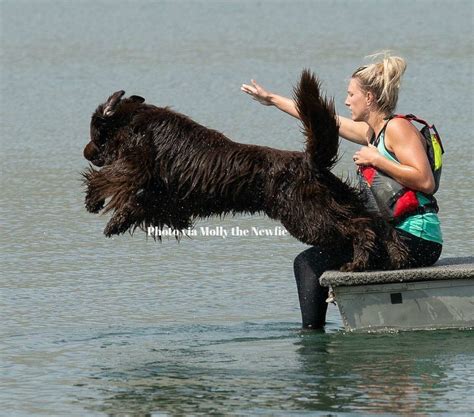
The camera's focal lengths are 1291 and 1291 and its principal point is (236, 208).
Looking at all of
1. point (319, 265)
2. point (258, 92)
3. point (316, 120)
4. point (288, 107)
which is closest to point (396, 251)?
point (319, 265)

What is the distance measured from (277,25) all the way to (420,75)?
8190mm

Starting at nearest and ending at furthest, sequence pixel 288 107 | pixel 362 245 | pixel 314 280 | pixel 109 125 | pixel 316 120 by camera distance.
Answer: pixel 316 120 < pixel 362 245 < pixel 109 125 < pixel 314 280 < pixel 288 107

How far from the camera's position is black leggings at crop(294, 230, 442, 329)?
6.84 meters

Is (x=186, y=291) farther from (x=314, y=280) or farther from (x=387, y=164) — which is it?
(x=387, y=164)

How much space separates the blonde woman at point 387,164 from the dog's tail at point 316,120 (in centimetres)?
22

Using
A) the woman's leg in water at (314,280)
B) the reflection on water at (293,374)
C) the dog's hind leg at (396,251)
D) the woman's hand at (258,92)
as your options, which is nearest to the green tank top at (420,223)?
the dog's hind leg at (396,251)

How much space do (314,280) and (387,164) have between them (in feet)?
2.51

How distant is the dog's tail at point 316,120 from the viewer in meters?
6.55

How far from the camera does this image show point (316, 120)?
6590mm

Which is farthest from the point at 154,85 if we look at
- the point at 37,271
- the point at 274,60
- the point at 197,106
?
the point at 37,271

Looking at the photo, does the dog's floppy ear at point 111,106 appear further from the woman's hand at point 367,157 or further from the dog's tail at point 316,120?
the woman's hand at point 367,157

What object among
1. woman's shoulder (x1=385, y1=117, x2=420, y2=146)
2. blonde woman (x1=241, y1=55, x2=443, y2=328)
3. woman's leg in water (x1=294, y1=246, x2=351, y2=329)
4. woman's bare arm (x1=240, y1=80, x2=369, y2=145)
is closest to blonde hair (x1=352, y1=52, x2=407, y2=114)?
blonde woman (x1=241, y1=55, x2=443, y2=328)

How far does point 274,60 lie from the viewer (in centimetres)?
1886

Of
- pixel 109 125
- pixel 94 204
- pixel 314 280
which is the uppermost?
pixel 109 125
